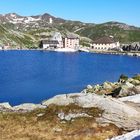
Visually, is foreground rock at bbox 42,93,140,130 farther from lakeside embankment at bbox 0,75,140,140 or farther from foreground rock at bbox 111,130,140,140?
foreground rock at bbox 111,130,140,140

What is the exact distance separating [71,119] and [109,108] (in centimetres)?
391

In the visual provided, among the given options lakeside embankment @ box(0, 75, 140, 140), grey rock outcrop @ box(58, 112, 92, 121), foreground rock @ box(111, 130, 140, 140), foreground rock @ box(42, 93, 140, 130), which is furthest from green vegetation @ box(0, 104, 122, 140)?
foreground rock @ box(111, 130, 140, 140)

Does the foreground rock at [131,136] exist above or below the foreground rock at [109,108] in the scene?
below

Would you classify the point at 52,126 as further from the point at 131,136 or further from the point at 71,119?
the point at 131,136

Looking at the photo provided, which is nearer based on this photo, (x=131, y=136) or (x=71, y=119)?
(x=131, y=136)

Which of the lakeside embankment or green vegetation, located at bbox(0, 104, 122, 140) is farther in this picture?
the lakeside embankment

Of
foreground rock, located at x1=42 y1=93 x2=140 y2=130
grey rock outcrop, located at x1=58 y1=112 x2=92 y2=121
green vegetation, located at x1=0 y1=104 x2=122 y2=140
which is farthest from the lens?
grey rock outcrop, located at x1=58 y1=112 x2=92 y2=121

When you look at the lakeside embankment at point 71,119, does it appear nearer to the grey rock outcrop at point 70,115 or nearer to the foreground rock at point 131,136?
the grey rock outcrop at point 70,115

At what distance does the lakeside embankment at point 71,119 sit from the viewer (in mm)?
36094

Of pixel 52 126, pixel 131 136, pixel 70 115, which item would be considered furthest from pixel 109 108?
pixel 131 136

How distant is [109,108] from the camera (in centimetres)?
3950

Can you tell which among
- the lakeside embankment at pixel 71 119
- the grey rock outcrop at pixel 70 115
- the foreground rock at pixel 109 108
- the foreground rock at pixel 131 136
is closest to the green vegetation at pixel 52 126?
the lakeside embankment at pixel 71 119

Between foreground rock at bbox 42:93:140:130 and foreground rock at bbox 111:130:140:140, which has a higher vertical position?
Result: foreground rock at bbox 42:93:140:130

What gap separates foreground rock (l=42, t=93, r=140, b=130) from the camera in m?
37.6
